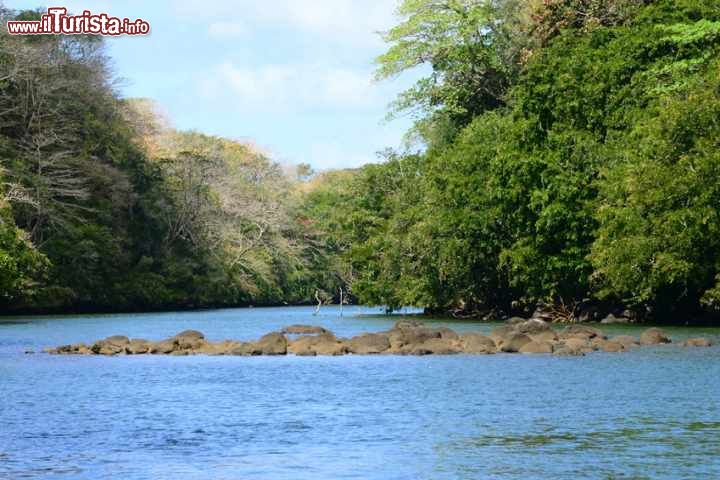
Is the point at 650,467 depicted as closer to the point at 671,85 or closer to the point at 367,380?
the point at 367,380

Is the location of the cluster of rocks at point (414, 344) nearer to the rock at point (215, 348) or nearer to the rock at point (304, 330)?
the rock at point (215, 348)

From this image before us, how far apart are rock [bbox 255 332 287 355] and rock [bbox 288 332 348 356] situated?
44cm

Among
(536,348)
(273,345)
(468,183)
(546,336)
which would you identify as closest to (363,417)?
(536,348)

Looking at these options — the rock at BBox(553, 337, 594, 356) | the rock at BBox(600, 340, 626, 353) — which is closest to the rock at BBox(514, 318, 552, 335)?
the rock at BBox(553, 337, 594, 356)


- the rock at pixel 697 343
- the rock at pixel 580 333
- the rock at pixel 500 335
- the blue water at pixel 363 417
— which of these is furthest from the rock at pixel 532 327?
the blue water at pixel 363 417

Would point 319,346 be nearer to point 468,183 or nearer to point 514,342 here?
point 514,342

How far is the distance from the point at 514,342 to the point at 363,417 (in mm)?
15262

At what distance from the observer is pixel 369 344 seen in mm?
42000

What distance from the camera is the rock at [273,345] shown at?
4238 centimetres

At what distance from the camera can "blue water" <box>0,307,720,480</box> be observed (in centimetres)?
1939

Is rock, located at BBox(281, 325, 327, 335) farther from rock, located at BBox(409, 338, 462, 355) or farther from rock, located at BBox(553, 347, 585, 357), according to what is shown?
rock, located at BBox(553, 347, 585, 357)

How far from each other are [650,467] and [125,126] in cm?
7233

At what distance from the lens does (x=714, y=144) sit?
151 ft

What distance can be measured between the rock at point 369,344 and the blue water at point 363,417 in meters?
1.34
